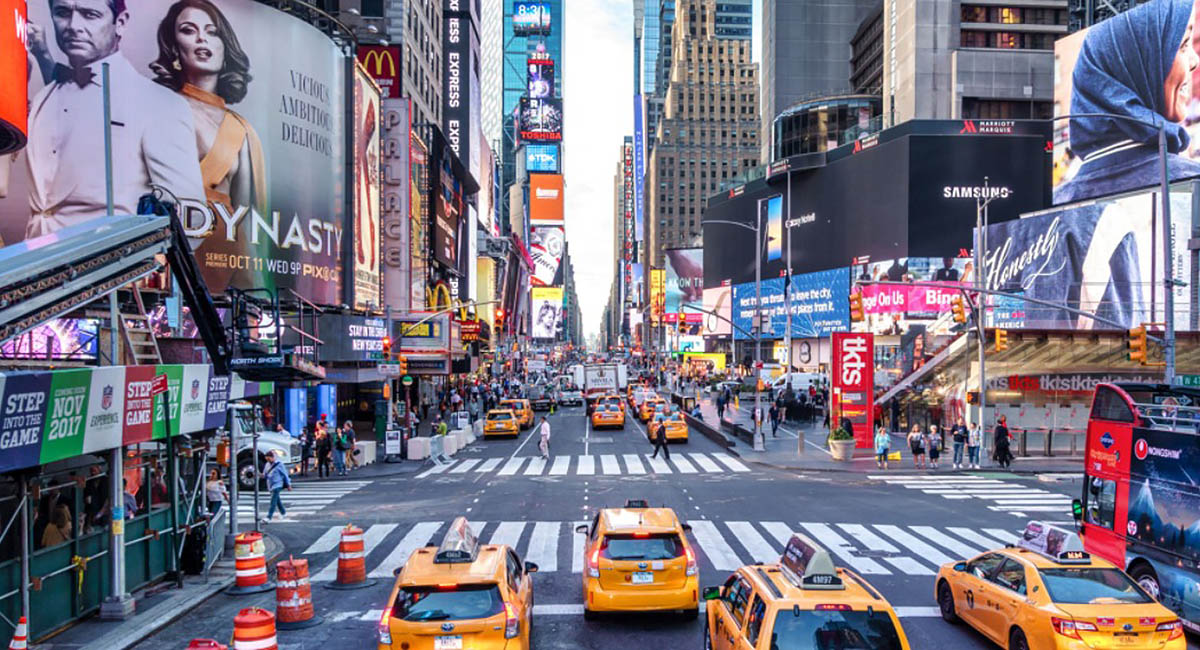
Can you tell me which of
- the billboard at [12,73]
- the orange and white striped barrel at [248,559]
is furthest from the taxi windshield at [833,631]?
the billboard at [12,73]

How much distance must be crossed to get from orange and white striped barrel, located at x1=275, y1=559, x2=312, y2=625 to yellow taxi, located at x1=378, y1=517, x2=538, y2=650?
3208 mm

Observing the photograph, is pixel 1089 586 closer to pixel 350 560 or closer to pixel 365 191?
pixel 350 560

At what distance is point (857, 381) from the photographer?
125 ft

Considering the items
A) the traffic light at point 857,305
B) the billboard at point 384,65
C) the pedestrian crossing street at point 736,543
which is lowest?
the pedestrian crossing street at point 736,543

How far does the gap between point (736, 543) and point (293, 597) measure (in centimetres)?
920

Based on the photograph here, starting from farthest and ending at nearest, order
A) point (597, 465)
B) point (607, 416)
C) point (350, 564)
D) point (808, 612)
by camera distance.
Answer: point (607, 416) < point (597, 465) < point (350, 564) < point (808, 612)

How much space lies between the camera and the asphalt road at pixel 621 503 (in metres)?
13.4

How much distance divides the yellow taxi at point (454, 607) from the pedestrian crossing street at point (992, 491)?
17.7 metres

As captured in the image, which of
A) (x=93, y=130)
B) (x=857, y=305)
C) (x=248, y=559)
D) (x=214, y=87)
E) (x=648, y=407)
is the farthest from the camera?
(x=648, y=407)

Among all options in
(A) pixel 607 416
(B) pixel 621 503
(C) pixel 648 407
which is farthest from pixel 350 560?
(C) pixel 648 407

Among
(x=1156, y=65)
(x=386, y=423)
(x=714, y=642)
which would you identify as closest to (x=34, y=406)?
(x=714, y=642)

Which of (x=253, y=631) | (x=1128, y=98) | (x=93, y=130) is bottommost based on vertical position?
(x=253, y=631)

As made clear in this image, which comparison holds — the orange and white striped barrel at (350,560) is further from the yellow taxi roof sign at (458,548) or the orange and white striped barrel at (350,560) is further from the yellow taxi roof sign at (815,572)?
the yellow taxi roof sign at (815,572)

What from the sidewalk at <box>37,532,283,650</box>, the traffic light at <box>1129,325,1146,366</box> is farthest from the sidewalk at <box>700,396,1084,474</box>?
the sidewalk at <box>37,532,283,650</box>
